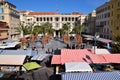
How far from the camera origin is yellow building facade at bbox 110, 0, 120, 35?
58.3 m

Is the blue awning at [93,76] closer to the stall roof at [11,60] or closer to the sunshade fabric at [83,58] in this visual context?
the sunshade fabric at [83,58]

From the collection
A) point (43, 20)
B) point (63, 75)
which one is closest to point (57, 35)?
point (43, 20)

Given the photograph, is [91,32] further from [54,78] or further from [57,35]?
[54,78]

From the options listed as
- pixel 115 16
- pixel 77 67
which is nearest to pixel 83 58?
pixel 77 67

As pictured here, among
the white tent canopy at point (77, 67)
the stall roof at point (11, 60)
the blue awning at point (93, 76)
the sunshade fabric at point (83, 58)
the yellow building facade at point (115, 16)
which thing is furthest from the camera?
the yellow building facade at point (115, 16)

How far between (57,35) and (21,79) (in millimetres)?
90366

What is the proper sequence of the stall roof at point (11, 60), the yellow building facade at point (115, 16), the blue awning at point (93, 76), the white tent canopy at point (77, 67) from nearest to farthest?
1. the blue awning at point (93, 76)
2. the white tent canopy at point (77, 67)
3. the stall roof at point (11, 60)
4. the yellow building facade at point (115, 16)

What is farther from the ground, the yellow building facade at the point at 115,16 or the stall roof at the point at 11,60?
the yellow building facade at the point at 115,16

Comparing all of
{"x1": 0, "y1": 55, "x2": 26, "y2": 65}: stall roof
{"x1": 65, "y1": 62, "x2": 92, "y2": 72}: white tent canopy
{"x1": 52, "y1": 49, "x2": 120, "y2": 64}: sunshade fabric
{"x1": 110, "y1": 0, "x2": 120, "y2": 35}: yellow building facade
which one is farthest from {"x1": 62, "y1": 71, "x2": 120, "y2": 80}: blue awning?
{"x1": 110, "y1": 0, "x2": 120, "y2": 35}: yellow building facade

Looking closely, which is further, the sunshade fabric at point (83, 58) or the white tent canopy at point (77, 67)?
the sunshade fabric at point (83, 58)

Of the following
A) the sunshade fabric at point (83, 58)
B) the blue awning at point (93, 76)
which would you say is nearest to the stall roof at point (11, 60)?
the sunshade fabric at point (83, 58)

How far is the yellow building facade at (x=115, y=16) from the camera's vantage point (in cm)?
5828

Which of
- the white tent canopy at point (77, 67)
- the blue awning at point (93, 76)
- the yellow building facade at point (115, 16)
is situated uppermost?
the yellow building facade at point (115, 16)

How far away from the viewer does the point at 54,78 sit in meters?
23.0
